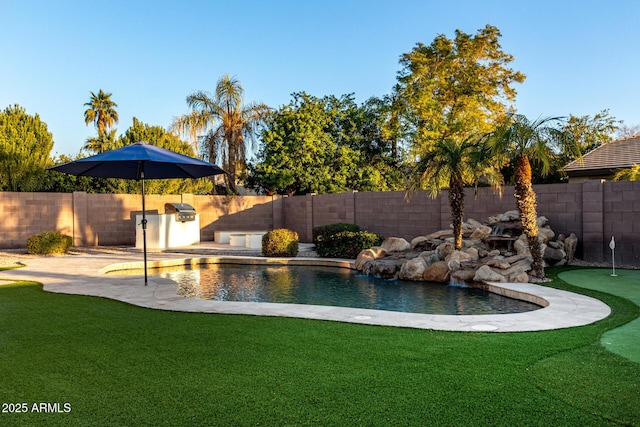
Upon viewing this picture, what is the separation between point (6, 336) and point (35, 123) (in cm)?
1877

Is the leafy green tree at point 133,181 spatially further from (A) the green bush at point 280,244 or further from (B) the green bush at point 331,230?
(B) the green bush at point 331,230

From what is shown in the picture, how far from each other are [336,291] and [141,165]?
4294mm

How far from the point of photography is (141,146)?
8.34m

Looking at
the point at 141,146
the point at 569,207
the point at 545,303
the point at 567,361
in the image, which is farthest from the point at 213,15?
the point at 567,361

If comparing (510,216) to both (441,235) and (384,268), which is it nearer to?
(441,235)

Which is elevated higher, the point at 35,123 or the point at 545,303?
the point at 35,123

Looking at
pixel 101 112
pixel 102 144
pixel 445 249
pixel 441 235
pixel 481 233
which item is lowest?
pixel 445 249

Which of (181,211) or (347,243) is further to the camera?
(181,211)

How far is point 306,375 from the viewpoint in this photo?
12.3 ft

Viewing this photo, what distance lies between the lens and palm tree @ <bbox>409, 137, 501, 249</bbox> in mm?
10742

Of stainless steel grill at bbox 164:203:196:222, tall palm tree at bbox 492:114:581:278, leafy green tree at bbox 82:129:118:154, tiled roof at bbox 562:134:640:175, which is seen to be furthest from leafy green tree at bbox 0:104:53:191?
tiled roof at bbox 562:134:640:175

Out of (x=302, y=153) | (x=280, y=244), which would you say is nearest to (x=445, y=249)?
(x=280, y=244)

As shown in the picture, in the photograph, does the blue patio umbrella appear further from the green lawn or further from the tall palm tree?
the tall palm tree

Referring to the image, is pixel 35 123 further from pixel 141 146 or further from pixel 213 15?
pixel 141 146
